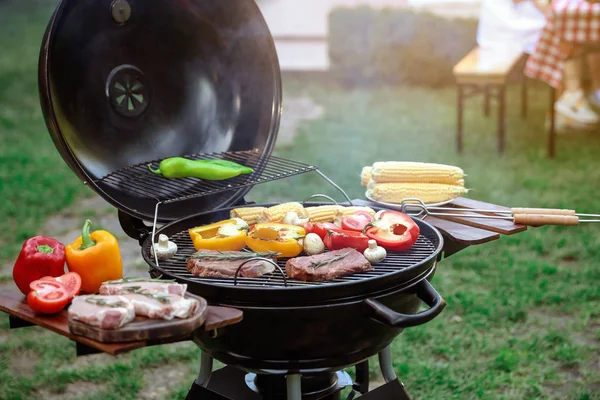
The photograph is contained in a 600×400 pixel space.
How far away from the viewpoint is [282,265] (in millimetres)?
2701

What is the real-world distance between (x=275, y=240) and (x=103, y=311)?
2.85ft

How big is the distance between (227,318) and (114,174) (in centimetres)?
99

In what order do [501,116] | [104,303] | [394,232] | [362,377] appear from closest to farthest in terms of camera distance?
[104,303], [394,232], [362,377], [501,116]

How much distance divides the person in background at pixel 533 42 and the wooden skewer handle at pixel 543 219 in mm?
5820

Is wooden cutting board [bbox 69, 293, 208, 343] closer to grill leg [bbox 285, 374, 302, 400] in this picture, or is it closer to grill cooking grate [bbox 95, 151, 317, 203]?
grill leg [bbox 285, 374, 302, 400]

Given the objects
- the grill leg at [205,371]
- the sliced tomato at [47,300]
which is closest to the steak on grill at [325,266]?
the sliced tomato at [47,300]

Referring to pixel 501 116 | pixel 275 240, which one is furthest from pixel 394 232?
pixel 501 116

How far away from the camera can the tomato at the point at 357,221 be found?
2848 mm

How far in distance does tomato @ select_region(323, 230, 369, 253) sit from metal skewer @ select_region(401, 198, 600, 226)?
0.48 m

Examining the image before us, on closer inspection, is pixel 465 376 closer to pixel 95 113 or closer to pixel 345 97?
pixel 95 113

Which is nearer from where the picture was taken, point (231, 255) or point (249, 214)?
point (231, 255)

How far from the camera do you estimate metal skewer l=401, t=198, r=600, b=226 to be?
117 inches

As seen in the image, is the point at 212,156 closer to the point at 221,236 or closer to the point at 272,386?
the point at 221,236

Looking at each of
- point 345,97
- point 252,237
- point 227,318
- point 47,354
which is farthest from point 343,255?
point 345,97
